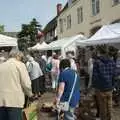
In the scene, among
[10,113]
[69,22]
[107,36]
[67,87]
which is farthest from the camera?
[69,22]

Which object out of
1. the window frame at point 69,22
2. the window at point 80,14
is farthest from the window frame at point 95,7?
the window frame at point 69,22

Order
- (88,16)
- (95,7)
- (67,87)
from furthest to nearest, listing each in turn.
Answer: (88,16) < (95,7) < (67,87)

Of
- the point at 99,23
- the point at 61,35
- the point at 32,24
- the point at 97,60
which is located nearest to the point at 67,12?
the point at 61,35

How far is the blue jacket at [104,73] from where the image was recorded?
30.3ft

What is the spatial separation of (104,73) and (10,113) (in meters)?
3.04

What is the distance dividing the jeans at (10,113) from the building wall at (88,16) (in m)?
20.6

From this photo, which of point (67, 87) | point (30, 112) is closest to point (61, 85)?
point (67, 87)

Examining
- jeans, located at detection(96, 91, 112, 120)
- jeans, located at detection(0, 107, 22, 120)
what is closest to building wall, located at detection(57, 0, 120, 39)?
jeans, located at detection(96, 91, 112, 120)

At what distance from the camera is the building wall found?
2809 centimetres

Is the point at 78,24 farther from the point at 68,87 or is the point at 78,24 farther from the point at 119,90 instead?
the point at 68,87

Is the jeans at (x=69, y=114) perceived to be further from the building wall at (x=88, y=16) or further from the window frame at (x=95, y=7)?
the window frame at (x=95, y=7)

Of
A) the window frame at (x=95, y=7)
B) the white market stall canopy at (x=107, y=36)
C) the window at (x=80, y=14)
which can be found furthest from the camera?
the window at (x=80, y=14)

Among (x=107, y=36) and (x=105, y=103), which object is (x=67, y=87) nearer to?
(x=105, y=103)

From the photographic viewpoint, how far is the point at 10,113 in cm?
679
